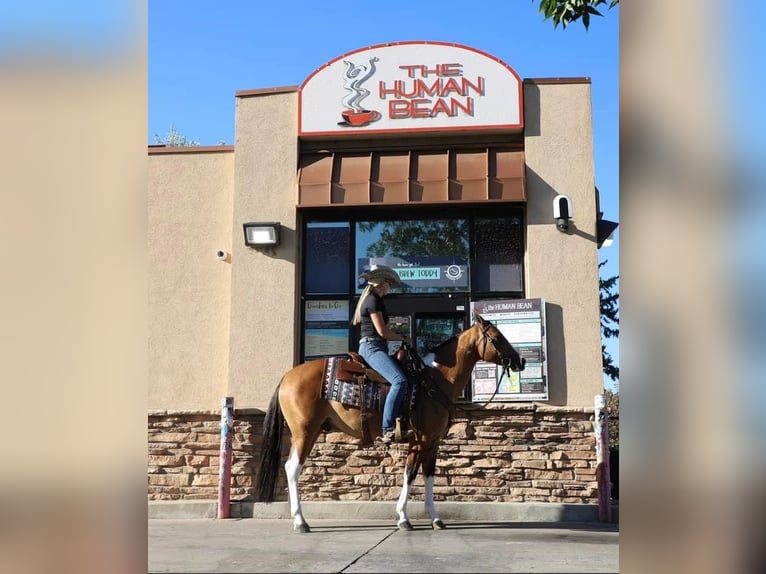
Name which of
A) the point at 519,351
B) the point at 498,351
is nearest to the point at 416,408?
the point at 498,351

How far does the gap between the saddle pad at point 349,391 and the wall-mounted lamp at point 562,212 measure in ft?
12.6

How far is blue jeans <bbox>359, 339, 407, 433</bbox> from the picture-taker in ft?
22.9

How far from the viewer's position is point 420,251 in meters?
→ 10.1

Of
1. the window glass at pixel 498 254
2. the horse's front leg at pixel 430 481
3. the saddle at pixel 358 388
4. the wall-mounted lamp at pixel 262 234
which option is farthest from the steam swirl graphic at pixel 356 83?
the horse's front leg at pixel 430 481

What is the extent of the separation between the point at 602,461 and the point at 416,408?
2.98 metres

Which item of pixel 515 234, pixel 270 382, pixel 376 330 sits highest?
pixel 515 234

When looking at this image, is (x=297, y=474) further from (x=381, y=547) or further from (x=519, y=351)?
(x=519, y=351)

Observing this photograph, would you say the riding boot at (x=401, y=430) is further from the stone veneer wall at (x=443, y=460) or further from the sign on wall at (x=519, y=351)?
the sign on wall at (x=519, y=351)

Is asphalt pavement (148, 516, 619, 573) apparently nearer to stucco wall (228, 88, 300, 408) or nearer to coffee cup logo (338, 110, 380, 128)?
stucco wall (228, 88, 300, 408)
